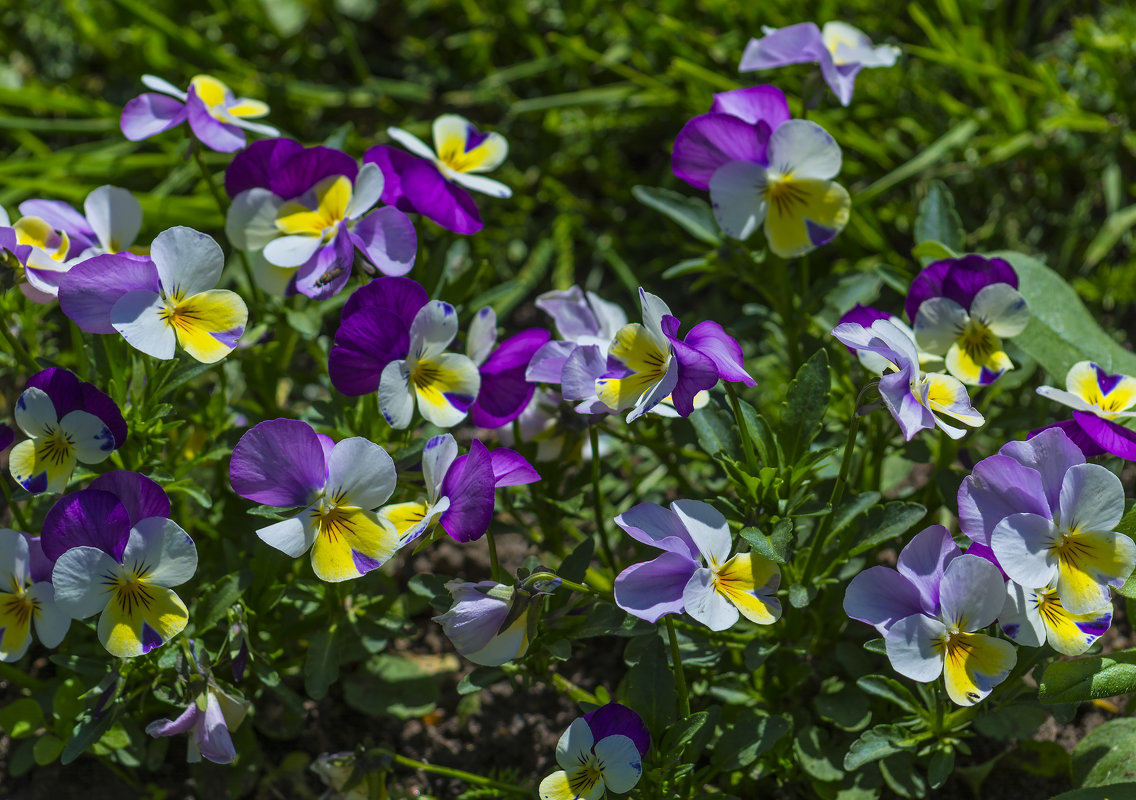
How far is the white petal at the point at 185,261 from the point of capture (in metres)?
1.26

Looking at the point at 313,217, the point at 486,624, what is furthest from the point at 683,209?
the point at 486,624

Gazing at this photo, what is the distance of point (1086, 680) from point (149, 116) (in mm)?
1499

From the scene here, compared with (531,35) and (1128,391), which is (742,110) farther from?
(531,35)

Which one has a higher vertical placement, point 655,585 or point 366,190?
point 366,190

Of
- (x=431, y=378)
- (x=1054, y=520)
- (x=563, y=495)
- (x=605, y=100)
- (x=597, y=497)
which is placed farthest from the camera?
(x=605, y=100)

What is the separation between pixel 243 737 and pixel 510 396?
2.15 feet

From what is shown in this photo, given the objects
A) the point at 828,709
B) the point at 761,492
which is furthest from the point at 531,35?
the point at 828,709

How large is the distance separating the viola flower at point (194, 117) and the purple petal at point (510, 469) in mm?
641

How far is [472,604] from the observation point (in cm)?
117

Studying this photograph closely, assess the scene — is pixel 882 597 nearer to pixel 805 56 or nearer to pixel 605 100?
pixel 805 56

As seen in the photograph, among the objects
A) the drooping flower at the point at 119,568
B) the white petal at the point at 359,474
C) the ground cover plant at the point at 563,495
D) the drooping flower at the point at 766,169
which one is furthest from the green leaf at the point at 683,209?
the drooping flower at the point at 119,568

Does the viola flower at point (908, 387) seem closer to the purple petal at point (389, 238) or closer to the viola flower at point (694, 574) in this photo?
the viola flower at point (694, 574)

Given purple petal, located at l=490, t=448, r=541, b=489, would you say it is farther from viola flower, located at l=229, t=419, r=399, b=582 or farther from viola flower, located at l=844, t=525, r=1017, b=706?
viola flower, located at l=844, t=525, r=1017, b=706

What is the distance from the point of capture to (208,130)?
1.50m
